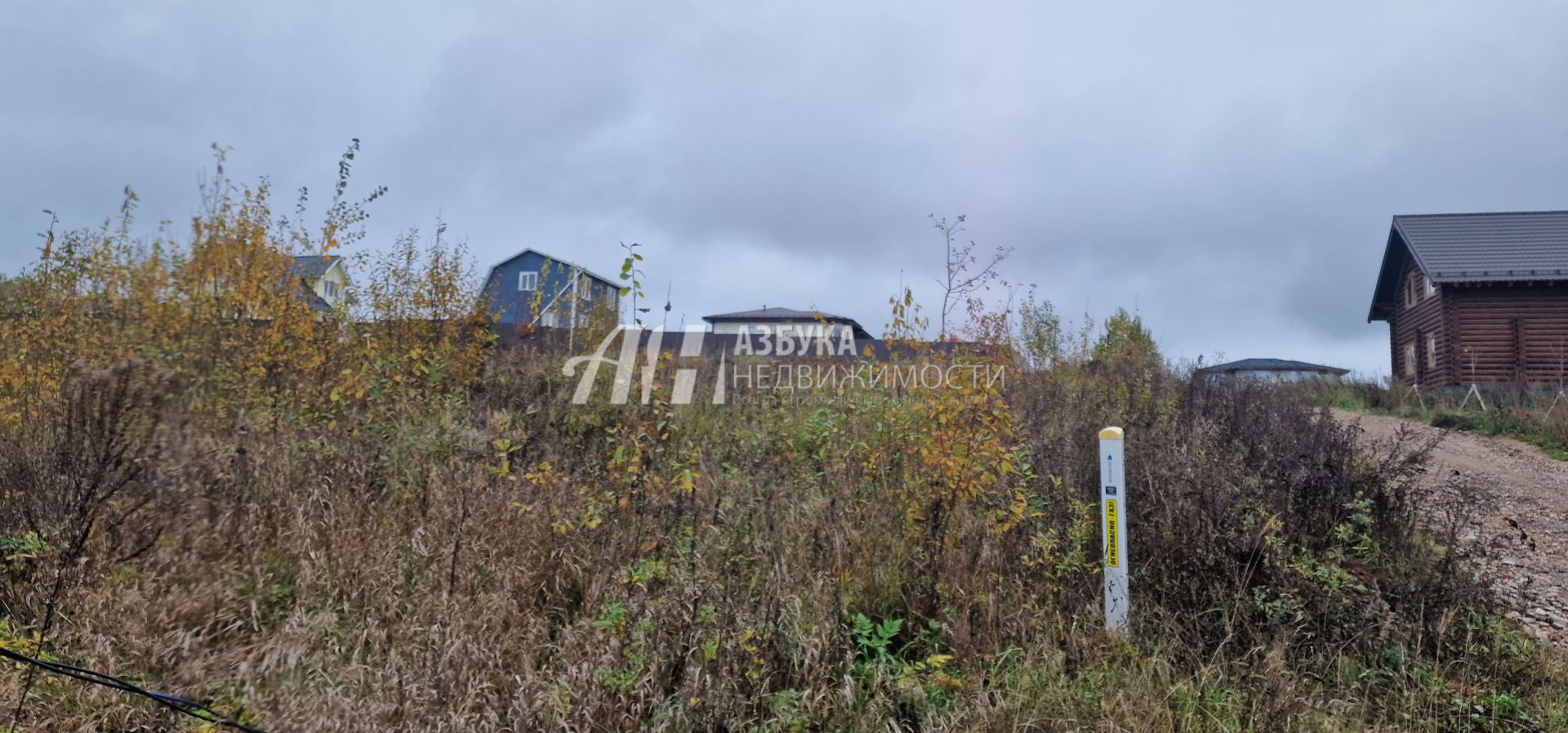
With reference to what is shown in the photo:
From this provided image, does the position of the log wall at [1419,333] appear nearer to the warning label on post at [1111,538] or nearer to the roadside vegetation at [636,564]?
the roadside vegetation at [636,564]

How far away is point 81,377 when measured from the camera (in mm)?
3029

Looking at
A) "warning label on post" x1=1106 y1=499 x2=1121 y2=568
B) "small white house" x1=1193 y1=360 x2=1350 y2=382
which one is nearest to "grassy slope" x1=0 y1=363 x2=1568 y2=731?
"warning label on post" x1=1106 y1=499 x2=1121 y2=568

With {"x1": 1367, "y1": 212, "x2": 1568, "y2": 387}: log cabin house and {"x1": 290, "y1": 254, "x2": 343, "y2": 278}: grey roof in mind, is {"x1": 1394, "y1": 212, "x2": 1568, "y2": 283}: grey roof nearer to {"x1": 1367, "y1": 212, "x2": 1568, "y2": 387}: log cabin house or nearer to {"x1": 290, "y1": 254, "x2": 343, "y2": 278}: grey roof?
{"x1": 1367, "y1": 212, "x2": 1568, "y2": 387}: log cabin house

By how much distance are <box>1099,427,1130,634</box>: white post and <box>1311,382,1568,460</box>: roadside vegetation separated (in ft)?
35.4

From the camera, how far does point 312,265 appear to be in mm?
6195

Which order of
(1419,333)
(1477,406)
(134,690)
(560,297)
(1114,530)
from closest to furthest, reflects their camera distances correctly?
(134,690) < (1114,530) < (560,297) < (1477,406) < (1419,333)

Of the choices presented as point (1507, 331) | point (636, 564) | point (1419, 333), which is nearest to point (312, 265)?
point (636, 564)

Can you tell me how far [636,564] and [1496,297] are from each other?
2535cm

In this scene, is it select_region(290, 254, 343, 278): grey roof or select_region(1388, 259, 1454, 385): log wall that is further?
select_region(1388, 259, 1454, 385): log wall

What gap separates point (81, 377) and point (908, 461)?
3.99m

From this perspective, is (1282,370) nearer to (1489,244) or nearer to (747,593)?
(1489,244)

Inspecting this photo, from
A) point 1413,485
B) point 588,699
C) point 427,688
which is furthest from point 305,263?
point 1413,485

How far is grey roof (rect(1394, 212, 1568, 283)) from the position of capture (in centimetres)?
1988

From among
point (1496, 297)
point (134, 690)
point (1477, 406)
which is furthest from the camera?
point (1496, 297)
